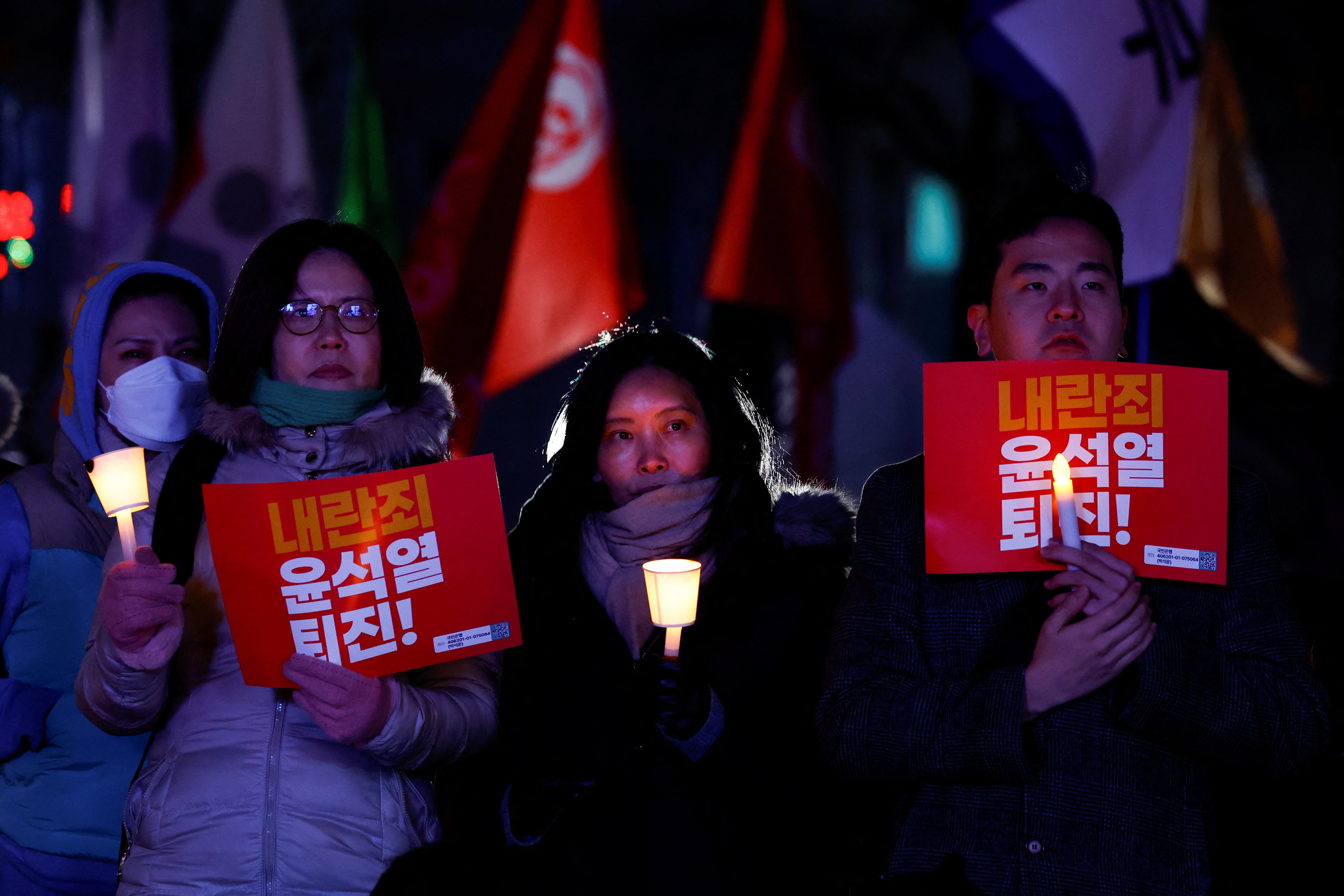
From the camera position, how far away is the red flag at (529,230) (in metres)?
4.73

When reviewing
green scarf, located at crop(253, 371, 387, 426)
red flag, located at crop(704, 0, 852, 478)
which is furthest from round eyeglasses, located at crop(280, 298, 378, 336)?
red flag, located at crop(704, 0, 852, 478)

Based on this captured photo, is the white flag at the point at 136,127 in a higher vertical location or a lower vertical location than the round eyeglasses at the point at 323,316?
higher

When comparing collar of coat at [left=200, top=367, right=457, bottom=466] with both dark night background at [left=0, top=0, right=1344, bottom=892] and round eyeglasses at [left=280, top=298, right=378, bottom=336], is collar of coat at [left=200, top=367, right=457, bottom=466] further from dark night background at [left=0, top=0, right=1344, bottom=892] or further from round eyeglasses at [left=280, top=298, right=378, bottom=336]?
dark night background at [left=0, top=0, right=1344, bottom=892]

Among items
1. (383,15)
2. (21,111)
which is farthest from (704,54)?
(21,111)

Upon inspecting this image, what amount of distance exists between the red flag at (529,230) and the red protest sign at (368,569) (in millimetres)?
2543

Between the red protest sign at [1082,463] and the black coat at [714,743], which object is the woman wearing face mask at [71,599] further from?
the red protest sign at [1082,463]

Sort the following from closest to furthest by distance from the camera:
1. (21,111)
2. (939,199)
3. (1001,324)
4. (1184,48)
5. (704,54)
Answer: (1001,324), (1184,48), (21,111), (704,54), (939,199)

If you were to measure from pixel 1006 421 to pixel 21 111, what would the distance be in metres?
6.48

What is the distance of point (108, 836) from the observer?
2377mm

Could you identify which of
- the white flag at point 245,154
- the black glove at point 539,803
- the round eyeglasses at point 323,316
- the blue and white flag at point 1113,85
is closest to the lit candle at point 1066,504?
the black glove at point 539,803

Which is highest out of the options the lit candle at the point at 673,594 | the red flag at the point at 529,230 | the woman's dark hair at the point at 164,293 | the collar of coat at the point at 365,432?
the red flag at the point at 529,230

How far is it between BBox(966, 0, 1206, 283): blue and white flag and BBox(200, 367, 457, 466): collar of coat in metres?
2.83

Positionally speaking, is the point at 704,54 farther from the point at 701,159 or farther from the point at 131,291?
the point at 131,291

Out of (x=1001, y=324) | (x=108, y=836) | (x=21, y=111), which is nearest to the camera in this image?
(x=1001, y=324)
